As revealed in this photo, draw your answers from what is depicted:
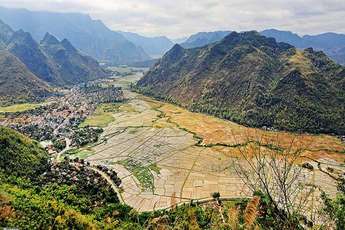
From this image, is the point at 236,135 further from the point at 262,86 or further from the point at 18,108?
the point at 18,108

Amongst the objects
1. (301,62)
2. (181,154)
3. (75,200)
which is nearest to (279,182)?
(75,200)

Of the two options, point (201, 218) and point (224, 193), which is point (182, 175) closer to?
point (224, 193)

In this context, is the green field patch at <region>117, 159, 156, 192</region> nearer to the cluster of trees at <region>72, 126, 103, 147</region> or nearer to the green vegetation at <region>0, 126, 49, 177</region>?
the green vegetation at <region>0, 126, 49, 177</region>

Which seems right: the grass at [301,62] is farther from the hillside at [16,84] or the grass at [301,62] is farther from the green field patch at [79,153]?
the hillside at [16,84]

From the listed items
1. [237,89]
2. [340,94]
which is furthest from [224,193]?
[237,89]

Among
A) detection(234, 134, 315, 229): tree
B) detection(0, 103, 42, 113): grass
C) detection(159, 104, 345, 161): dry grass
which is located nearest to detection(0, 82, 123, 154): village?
detection(0, 103, 42, 113): grass

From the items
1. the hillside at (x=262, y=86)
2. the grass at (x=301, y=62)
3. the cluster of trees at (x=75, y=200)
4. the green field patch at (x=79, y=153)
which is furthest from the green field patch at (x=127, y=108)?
the cluster of trees at (x=75, y=200)
